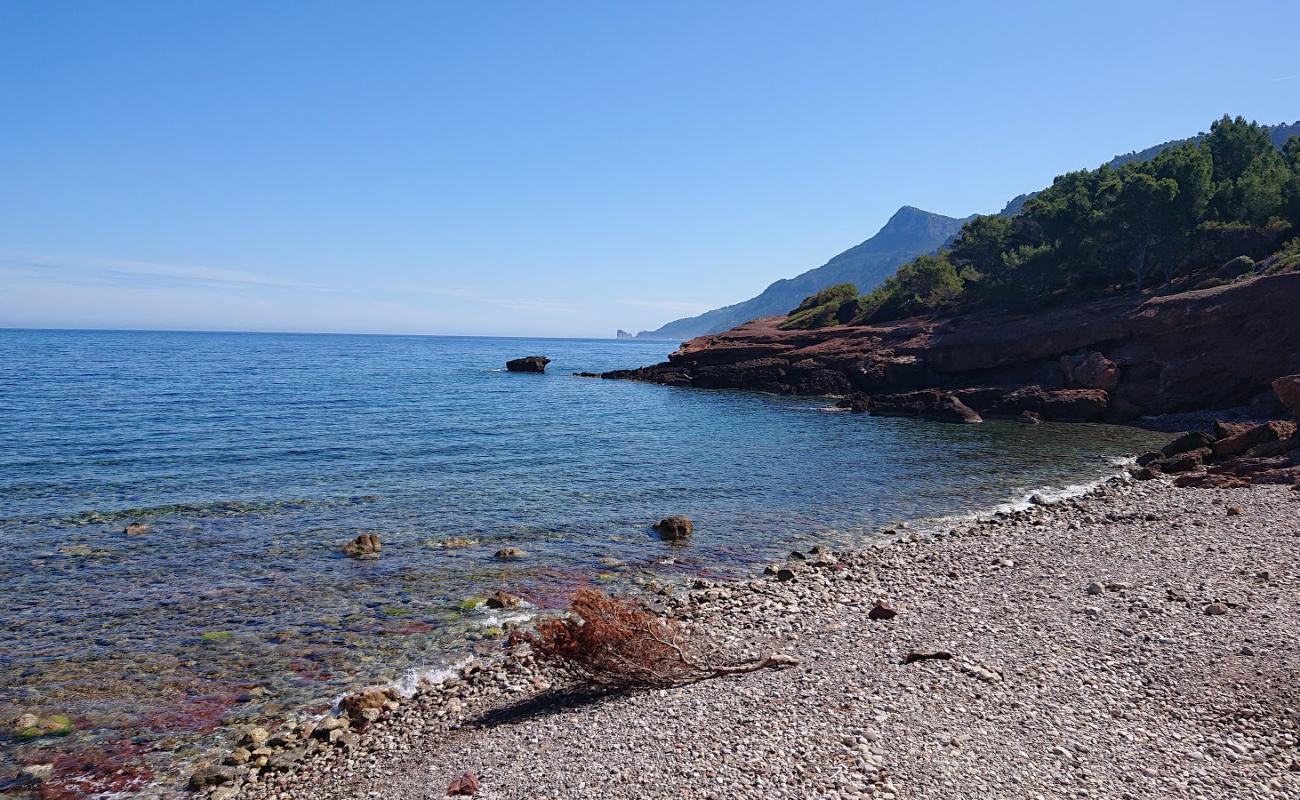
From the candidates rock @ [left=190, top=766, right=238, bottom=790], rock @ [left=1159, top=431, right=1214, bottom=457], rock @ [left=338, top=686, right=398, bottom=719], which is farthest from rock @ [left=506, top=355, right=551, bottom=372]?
rock @ [left=190, top=766, right=238, bottom=790]

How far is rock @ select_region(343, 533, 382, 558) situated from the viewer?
1922 centimetres

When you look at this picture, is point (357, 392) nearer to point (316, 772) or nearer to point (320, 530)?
point (320, 530)

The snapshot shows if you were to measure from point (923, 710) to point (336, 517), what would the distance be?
18.8m

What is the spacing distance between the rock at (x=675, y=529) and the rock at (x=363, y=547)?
7864mm

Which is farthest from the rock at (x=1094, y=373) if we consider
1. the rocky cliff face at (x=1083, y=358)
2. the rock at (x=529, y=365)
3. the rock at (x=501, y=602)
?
the rock at (x=529, y=365)

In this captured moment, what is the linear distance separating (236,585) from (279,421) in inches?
1105

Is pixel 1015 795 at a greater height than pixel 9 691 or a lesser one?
greater

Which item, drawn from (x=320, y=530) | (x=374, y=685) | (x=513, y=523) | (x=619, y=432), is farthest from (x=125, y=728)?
(x=619, y=432)

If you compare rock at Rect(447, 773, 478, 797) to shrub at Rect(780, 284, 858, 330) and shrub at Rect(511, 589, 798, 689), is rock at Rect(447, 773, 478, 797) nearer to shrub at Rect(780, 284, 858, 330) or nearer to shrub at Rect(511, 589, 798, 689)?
shrub at Rect(511, 589, 798, 689)

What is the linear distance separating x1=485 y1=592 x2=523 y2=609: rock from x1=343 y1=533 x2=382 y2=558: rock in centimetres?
478

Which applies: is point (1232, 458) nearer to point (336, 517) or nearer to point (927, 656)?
point (927, 656)

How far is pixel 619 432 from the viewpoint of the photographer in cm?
4275

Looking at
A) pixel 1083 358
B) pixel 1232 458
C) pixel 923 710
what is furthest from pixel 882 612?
pixel 1083 358

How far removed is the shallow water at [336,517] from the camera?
1269 centimetres
